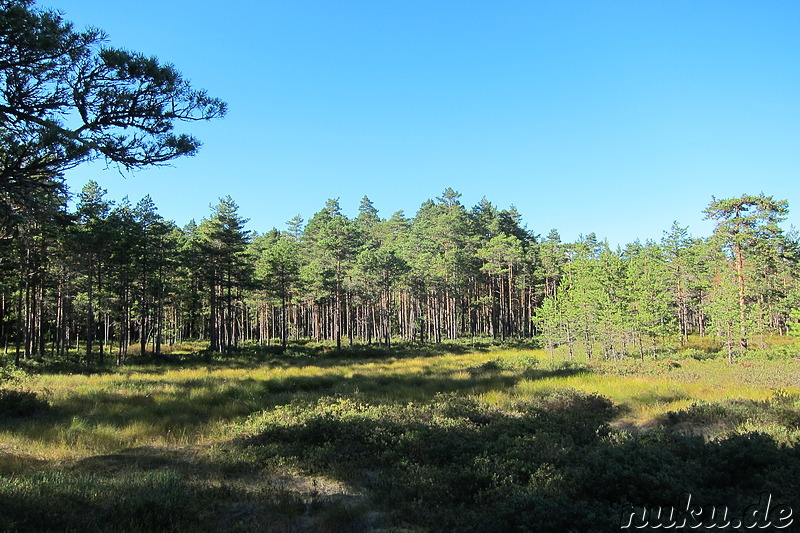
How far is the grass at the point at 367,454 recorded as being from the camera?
5027 millimetres

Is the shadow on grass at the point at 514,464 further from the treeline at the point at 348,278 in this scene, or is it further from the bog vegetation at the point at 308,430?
the treeline at the point at 348,278

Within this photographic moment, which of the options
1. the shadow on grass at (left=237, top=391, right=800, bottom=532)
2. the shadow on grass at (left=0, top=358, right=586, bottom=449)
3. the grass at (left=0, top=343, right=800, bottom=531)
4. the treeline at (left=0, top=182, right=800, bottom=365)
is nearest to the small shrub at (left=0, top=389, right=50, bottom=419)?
the grass at (left=0, top=343, right=800, bottom=531)

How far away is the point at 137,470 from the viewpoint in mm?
6711

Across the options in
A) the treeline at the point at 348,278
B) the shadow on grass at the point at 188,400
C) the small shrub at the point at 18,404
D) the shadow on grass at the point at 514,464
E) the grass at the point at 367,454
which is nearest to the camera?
the shadow on grass at the point at 514,464

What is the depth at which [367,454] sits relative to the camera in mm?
7906

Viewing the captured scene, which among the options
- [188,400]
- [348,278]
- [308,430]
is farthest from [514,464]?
[348,278]

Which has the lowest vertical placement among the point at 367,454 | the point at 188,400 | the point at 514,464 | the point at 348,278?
A: the point at 188,400

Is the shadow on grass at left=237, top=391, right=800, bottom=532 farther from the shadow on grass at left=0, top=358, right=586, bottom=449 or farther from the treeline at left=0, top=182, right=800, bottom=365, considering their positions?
the treeline at left=0, top=182, right=800, bottom=365

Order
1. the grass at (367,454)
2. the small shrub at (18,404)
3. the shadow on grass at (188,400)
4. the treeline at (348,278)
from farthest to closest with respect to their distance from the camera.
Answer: the treeline at (348,278) → the small shrub at (18,404) → the shadow on grass at (188,400) → the grass at (367,454)

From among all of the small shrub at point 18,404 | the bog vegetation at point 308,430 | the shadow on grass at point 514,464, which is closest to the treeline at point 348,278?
the bog vegetation at point 308,430

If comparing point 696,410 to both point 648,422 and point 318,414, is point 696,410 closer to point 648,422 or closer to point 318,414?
point 648,422

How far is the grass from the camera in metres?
5.03

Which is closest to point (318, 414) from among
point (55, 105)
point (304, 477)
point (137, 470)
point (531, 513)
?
point (304, 477)

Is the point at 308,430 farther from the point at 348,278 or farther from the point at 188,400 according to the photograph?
the point at 348,278
